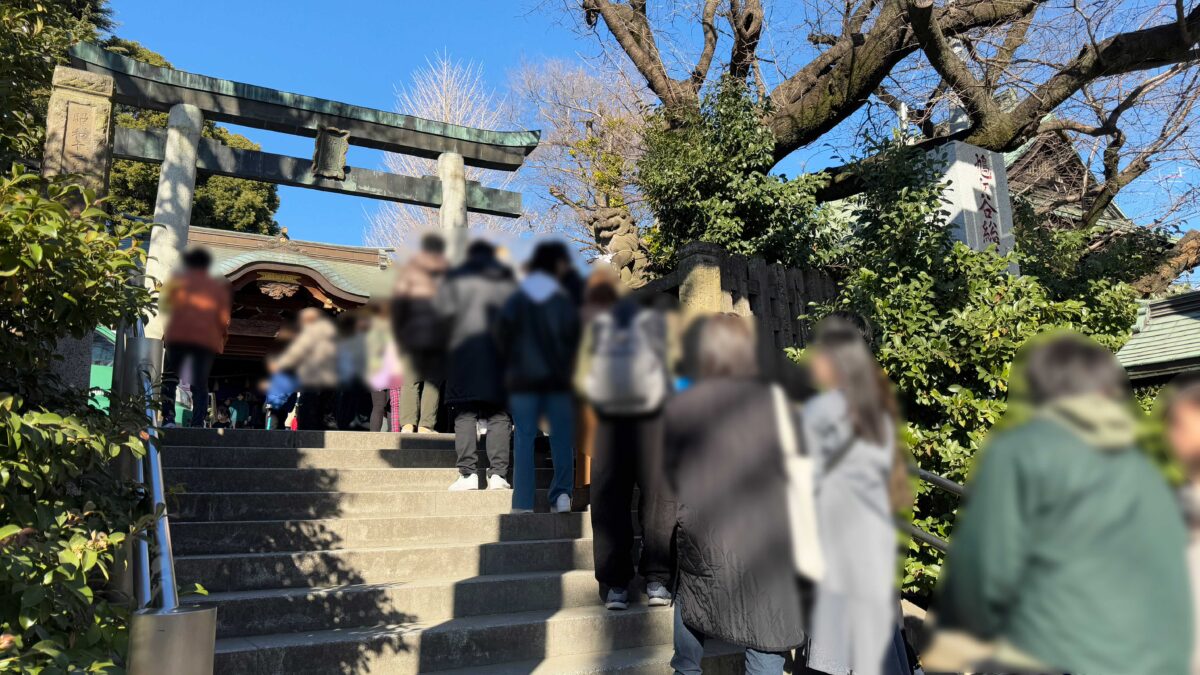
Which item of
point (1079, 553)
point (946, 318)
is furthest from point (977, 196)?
point (1079, 553)

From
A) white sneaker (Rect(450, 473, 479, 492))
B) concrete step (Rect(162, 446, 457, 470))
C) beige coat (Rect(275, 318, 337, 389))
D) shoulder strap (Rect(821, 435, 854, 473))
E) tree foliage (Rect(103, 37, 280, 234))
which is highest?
tree foliage (Rect(103, 37, 280, 234))

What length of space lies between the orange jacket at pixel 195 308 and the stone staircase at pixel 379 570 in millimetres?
2615

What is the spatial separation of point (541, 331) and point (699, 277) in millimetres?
3999

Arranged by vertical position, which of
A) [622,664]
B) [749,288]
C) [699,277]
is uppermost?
[749,288]

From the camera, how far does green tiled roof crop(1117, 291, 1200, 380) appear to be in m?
6.30

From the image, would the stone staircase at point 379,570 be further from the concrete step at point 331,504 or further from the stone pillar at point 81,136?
the stone pillar at point 81,136

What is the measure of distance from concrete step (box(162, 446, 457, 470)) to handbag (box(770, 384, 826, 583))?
5733mm

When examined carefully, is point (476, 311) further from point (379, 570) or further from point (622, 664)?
point (379, 570)

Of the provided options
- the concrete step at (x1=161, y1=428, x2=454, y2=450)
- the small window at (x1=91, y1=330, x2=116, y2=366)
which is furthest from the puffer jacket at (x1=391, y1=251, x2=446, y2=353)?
the small window at (x1=91, y1=330, x2=116, y2=366)

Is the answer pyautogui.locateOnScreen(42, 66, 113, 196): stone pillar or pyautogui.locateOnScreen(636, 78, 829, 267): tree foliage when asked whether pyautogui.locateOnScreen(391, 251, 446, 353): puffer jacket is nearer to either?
pyautogui.locateOnScreen(42, 66, 113, 196): stone pillar

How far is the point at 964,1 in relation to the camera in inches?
228

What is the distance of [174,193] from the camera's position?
404cm

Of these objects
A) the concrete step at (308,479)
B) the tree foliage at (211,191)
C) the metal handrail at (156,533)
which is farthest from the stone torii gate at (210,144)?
the concrete step at (308,479)

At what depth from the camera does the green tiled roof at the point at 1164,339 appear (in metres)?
6.30
